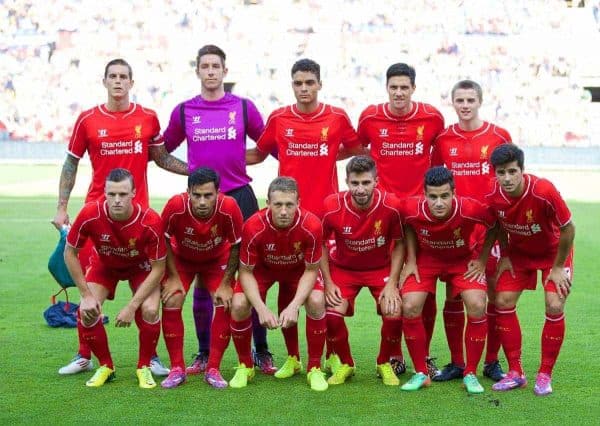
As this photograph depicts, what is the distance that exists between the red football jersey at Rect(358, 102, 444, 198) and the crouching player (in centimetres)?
101

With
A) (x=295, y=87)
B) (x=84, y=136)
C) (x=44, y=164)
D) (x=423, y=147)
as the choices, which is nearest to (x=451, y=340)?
(x=423, y=147)

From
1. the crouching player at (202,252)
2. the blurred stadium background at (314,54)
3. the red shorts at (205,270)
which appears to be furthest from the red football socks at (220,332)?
the blurred stadium background at (314,54)

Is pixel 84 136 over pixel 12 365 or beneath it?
over

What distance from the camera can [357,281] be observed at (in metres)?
5.51

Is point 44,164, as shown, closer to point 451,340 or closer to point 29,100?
point 29,100

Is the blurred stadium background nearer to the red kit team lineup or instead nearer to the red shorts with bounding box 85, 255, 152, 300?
the red kit team lineup

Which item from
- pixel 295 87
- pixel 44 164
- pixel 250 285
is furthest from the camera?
pixel 44 164

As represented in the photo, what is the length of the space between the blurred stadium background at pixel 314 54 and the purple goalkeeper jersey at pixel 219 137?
20478 millimetres

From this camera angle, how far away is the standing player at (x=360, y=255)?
5.27 meters

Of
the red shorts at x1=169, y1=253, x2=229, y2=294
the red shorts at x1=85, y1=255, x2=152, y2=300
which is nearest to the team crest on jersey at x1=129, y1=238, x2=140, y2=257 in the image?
the red shorts at x1=85, y1=255, x2=152, y2=300

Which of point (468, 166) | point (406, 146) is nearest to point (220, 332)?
point (406, 146)

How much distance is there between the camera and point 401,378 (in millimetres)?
5414

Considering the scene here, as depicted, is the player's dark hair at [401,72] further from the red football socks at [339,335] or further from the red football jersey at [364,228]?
the red football socks at [339,335]

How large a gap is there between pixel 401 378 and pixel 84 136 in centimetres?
227
